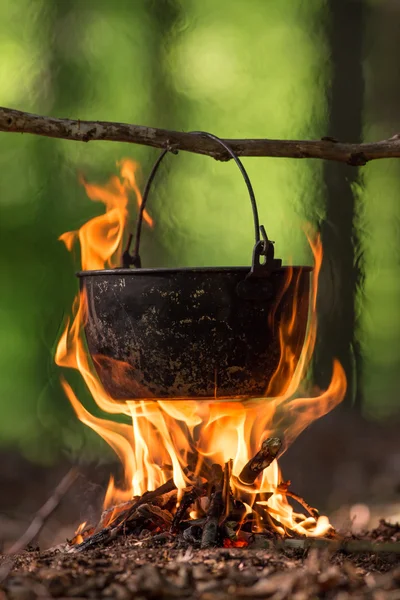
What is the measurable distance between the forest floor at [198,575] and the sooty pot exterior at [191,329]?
52 cm

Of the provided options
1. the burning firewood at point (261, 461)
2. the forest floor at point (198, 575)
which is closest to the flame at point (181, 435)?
the burning firewood at point (261, 461)

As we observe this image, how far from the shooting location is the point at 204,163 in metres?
4.88

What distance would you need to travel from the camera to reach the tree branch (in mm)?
3094

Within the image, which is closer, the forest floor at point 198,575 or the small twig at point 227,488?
the forest floor at point 198,575

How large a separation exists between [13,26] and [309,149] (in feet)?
7.48

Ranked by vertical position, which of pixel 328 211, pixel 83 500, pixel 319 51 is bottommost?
pixel 83 500

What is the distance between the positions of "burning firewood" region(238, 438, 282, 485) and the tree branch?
3.33 ft

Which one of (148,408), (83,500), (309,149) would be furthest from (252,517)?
Result: (83,500)

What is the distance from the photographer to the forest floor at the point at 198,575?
2.29m

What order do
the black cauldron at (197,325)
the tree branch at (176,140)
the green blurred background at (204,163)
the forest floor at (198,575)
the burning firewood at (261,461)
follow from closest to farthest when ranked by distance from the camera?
1. the forest floor at (198,575)
2. the black cauldron at (197,325)
3. the tree branch at (176,140)
4. the burning firewood at (261,461)
5. the green blurred background at (204,163)

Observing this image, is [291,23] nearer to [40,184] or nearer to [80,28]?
[80,28]

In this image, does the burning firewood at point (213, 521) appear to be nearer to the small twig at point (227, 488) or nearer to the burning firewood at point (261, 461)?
the small twig at point (227, 488)

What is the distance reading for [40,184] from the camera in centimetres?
498

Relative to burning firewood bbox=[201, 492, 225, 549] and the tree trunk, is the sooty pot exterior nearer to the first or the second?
burning firewood bbox=[201, 492, 225, 549]
